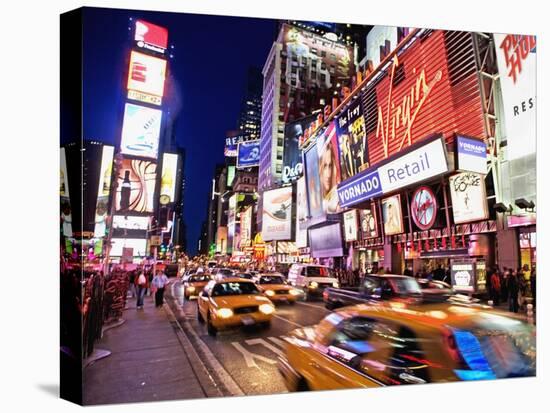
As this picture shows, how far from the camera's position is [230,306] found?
6543 millimetres

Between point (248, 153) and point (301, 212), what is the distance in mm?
1594

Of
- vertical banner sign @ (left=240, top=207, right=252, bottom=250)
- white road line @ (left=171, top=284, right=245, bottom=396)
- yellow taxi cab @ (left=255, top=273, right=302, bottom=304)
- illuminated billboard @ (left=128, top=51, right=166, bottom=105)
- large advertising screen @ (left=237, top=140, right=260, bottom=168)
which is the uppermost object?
illuminated billboard @ (left=128, top=51, right=166, bottom=105)

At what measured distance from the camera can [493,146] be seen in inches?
279

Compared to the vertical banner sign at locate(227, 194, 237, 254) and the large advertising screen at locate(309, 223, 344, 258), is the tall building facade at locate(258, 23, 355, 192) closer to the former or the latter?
the vertical banner sign at locate(227, 194, 237, 254)

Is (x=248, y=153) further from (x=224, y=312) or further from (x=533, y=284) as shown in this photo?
(x=533, y=284)

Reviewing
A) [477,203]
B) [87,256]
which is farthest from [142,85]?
[477,203]

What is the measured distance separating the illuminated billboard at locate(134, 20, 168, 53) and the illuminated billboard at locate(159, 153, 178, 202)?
181 centimetres

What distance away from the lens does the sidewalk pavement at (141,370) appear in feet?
17.5

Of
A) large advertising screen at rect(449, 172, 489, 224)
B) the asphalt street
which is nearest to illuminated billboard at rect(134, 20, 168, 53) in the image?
the asphalt street

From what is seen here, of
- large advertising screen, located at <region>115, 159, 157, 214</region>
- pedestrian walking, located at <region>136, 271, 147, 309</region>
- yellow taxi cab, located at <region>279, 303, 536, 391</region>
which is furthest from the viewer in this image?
pedestrian walking, located at <region>136, 271, 147, 309</region>

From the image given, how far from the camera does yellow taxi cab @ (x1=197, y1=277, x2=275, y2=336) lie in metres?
6.41

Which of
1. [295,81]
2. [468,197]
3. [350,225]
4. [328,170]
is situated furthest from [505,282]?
[295,81]
